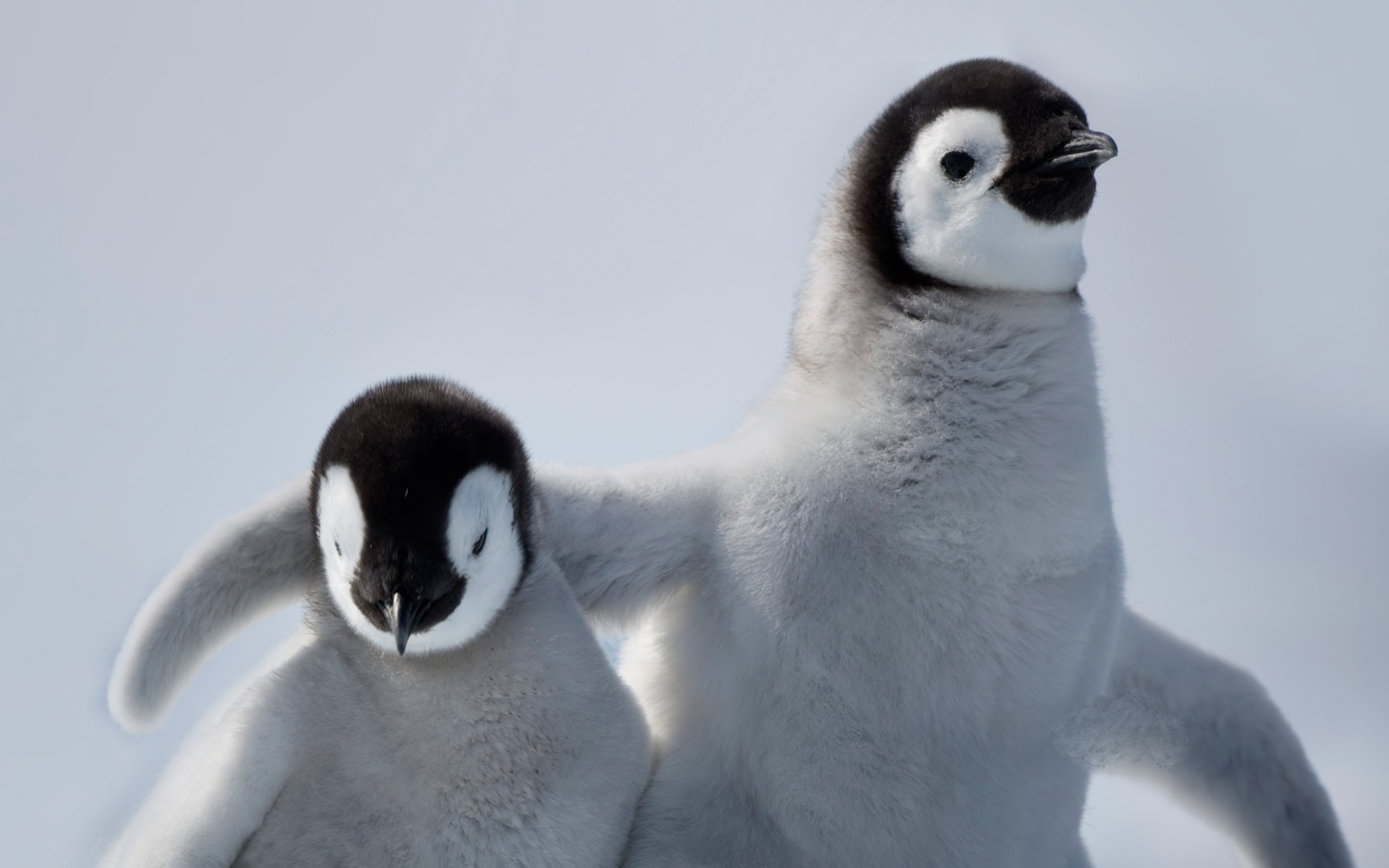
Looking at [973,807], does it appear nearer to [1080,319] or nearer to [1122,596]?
[1122,596]

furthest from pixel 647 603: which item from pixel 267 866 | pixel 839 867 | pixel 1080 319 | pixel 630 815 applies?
pixel 1080 319

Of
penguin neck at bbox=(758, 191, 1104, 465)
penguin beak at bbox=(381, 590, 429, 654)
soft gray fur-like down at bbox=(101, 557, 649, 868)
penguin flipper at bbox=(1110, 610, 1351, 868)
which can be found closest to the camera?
penguin beak at bbox=(381, 590, 429, 654)

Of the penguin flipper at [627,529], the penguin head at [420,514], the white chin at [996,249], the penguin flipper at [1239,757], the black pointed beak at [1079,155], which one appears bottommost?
the penguin flipper at [1239,757]

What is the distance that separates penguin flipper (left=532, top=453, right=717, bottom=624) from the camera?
1353 millimetres

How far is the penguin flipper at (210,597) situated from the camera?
4.31ft

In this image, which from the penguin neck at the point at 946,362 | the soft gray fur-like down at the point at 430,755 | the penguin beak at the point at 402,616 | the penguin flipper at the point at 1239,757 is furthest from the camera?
the penguin flipper at the point at 1239,757

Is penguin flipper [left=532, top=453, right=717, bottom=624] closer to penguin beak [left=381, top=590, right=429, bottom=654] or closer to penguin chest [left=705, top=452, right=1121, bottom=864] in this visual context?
penguin chest [left=705, top=452, right=1121, bottom=864]

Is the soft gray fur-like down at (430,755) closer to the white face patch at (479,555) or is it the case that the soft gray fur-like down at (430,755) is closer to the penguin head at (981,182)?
the white face patch at (479,555)

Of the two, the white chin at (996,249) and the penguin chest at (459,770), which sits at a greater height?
the white chin at (996,249)

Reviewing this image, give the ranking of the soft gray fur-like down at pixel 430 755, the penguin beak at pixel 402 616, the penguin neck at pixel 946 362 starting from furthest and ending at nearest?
the penguin neck at pixel 946 362 → the soft gray fur-like down at pixel 430 755 → the penguin beak at pixel 402 616

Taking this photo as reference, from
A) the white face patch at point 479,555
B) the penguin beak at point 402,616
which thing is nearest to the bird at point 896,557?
the white face patch at point 479,555

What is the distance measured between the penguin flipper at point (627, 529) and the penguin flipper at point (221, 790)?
31 centimetres

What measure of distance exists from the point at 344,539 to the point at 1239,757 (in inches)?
45.6

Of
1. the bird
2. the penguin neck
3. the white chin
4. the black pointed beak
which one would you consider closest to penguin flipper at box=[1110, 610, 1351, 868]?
the bird
